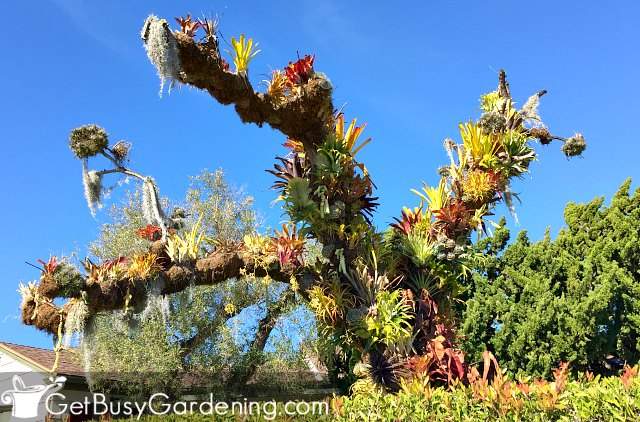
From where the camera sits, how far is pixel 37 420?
12.1 meters

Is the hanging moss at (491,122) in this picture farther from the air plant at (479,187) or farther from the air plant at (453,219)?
the air plant at (453,219)

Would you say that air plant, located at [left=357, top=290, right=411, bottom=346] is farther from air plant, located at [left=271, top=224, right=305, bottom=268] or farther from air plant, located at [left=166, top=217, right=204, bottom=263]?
air plant, located at [left=166, top=217, right=204, bottom=263]

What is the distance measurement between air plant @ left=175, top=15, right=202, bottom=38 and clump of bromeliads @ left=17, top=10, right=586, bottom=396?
0.06 feet

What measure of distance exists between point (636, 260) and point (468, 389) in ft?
27.5

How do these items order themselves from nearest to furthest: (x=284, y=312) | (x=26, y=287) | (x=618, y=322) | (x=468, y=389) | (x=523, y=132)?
(x=468, y=389) → (x=26, y=287) → (x=523, y=132) → (x=618, y=322) → (x=284, y=312)

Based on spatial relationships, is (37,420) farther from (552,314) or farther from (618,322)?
(618,322)

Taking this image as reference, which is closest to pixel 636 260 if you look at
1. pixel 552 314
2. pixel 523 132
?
pixel 552 314

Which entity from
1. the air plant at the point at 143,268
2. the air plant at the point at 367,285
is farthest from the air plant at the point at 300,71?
the air plant at the point at 143,268

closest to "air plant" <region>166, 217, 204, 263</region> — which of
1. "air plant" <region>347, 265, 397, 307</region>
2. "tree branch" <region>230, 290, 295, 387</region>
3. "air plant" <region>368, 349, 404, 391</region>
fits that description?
"air plant" <region>347, 265, 397, 307</region>

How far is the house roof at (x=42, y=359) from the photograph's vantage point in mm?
16875

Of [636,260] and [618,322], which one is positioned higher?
[636,260]

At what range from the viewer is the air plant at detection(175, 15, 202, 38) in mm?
8125

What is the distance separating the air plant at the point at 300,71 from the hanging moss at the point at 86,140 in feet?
9.64

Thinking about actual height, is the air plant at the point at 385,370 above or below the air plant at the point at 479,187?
below
